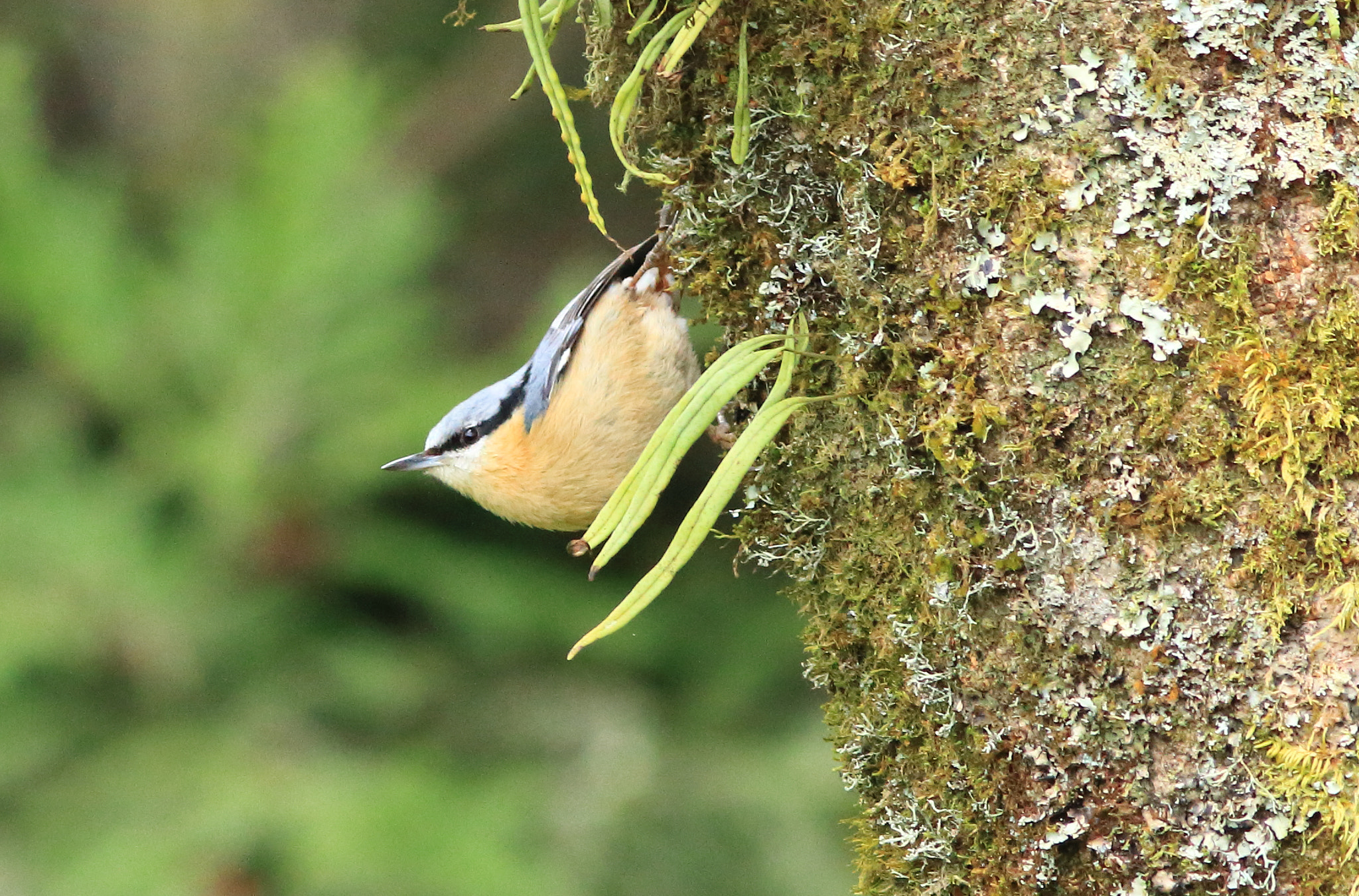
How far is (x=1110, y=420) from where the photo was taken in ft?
4.31

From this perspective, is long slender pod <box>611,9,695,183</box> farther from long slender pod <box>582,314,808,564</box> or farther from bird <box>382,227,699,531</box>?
bird <box>382,227,699,531</box>

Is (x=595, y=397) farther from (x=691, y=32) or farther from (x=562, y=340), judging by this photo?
(x=691, y=32)

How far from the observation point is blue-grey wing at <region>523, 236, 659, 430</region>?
254 centimetres

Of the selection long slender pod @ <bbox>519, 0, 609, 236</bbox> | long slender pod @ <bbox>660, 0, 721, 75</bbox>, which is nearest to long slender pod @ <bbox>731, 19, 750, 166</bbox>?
long slender pod @ <bbox>660, 0, 721, 75</bbox>

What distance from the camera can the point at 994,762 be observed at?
140cm

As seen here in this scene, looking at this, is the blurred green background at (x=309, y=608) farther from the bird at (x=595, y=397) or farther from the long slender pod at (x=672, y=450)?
the long slender pod at (x=672, y=450)

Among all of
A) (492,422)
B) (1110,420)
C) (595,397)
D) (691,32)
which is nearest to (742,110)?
(691,32)

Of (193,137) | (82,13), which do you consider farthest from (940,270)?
(82,13)

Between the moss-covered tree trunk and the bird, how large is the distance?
1.02 m

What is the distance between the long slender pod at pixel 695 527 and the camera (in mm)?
1316

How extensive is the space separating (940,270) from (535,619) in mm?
3057

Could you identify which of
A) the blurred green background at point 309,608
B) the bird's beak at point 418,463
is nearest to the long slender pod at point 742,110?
the bird's beak at point 418,463

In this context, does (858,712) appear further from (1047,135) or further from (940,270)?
(1047,135)

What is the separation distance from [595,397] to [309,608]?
228 cm
